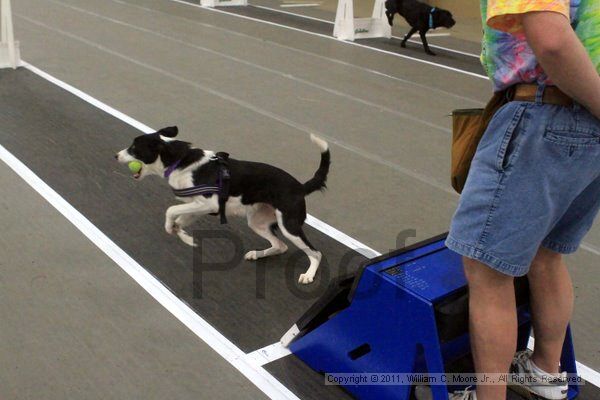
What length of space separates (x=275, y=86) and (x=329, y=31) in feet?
11.2

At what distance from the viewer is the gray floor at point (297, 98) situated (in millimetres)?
4199

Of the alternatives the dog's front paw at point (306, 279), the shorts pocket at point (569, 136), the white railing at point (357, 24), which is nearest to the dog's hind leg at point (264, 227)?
the dog's front paw at point (306, 279)

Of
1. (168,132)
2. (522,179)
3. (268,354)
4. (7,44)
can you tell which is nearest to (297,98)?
(7,44)

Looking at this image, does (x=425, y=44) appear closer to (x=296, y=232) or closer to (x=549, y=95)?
(x=296, y=232)

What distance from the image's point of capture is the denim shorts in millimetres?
1798

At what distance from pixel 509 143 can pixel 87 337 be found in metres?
1.85

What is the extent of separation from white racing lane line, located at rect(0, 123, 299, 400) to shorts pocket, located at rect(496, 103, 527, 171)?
119 centimetres

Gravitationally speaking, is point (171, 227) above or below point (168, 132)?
below

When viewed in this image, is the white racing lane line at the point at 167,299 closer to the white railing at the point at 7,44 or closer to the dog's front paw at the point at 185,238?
the dog's front paw at the point at 185,238

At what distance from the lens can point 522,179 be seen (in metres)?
1.83

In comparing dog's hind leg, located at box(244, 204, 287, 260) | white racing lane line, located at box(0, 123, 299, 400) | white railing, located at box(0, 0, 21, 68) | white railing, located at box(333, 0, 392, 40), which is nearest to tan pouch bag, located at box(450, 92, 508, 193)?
white racing lane line, located at box(0, 123, 299, 400)

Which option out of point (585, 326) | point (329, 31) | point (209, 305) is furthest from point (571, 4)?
point (329, 31)

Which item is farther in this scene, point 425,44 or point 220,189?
point 425,44

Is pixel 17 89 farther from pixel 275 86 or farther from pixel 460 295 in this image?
pixel 460 295
